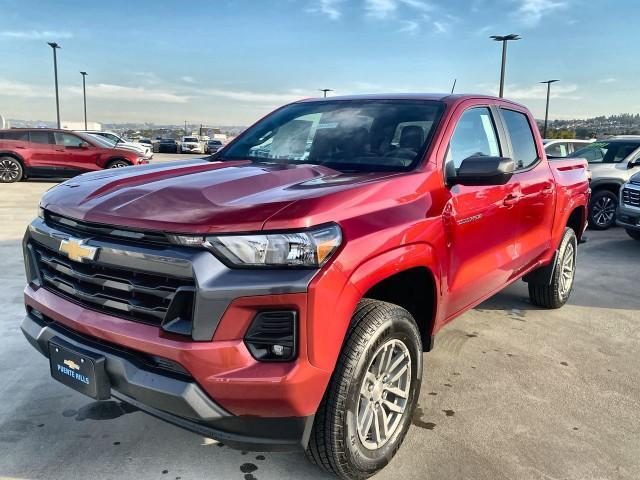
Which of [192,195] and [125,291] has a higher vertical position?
[192,195]

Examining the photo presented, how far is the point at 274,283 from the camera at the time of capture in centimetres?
201

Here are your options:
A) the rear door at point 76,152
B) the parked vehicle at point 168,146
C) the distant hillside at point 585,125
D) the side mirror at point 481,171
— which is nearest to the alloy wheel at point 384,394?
the side mirror at point 481,171

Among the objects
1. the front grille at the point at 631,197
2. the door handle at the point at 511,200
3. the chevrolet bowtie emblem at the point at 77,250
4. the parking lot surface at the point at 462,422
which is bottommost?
the parking lot surface at the point at 462,422

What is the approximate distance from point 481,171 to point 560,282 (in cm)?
268

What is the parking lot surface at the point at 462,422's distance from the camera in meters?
2.66

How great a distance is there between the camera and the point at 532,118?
4.70 m

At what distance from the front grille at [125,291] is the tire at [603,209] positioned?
32.3 feet

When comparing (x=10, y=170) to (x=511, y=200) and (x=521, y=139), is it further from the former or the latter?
(x=511, y=200)

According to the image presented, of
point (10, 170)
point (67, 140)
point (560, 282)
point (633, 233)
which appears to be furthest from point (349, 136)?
A: point (10, 170)

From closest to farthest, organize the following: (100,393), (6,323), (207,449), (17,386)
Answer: (100,393), (207,449), (17,386), (6,323)

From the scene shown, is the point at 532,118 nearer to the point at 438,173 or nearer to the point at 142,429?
the point at 438,173

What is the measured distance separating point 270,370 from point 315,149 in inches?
69.3

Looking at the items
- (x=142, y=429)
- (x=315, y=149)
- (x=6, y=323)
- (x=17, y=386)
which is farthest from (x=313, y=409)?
(x=6, y=323)

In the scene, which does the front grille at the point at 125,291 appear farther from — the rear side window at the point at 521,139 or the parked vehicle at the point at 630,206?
the parked vehicle at the point at 630,206
